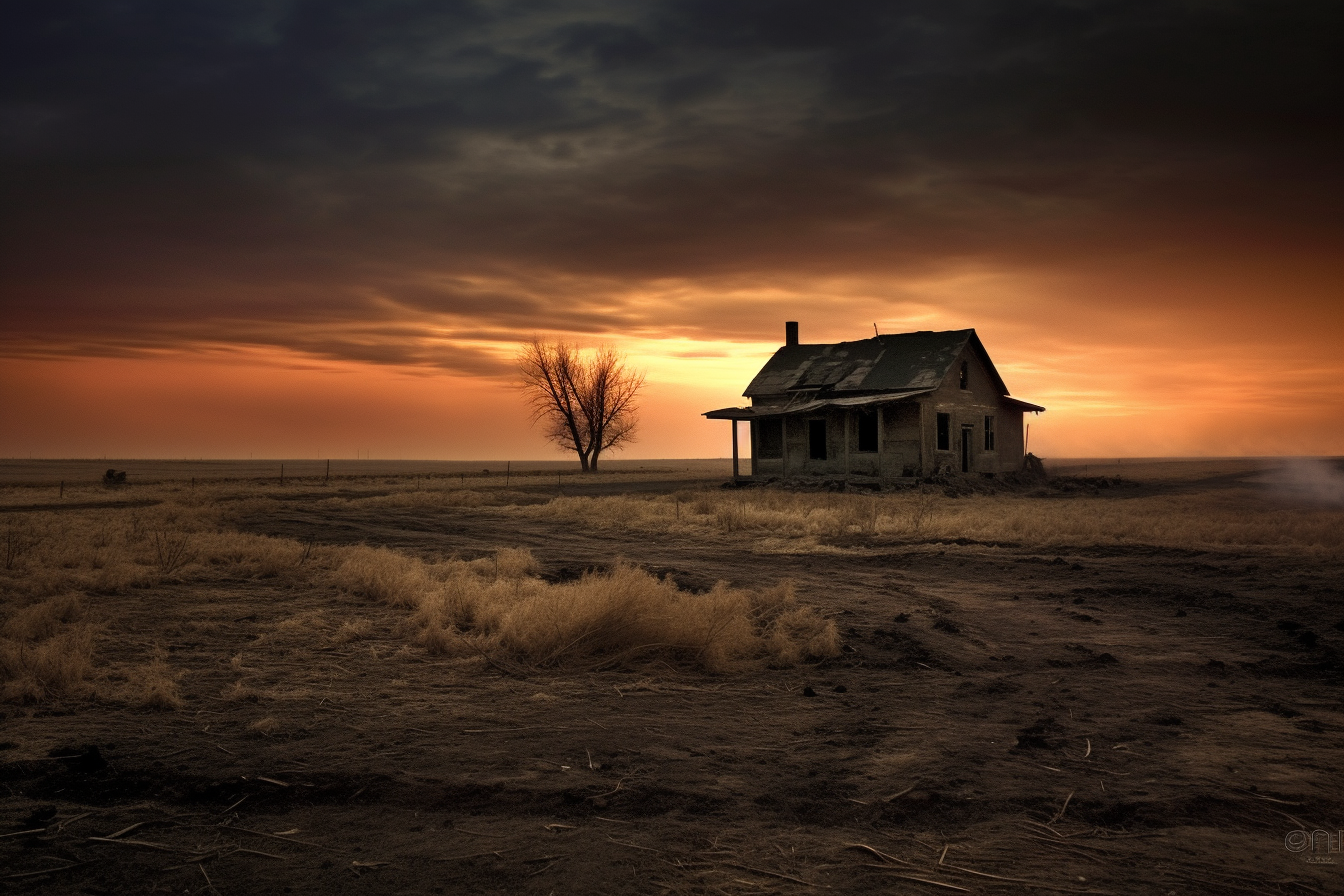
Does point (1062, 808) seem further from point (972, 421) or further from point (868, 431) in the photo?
point (972, 421)

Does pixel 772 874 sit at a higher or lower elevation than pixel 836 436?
lower

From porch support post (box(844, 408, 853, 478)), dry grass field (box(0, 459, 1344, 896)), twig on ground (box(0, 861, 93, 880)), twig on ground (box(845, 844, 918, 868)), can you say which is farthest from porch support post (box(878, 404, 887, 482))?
twig on ground (box(0, 861, 93, 880))

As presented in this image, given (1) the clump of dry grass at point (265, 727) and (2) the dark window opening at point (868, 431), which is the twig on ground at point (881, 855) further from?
(2) the dark window opening at point (868, 431)

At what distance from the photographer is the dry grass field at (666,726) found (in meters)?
3.97

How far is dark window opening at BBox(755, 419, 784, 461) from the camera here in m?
38.4

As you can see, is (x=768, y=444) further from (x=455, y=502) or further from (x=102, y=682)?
(x=102, y=682)

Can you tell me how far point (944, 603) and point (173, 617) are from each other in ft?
29.6

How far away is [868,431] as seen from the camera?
35.4 meters

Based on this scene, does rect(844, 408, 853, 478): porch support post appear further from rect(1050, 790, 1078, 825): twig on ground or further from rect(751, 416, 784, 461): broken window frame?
rect(1050, 790, 1078, 825): twig on ground

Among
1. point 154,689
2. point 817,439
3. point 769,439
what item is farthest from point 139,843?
point 769,439

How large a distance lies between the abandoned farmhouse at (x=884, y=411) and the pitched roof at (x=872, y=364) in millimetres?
47

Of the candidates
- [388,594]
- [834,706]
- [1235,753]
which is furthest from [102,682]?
[1235,753]

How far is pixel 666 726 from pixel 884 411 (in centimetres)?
3003

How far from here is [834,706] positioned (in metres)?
6.64
